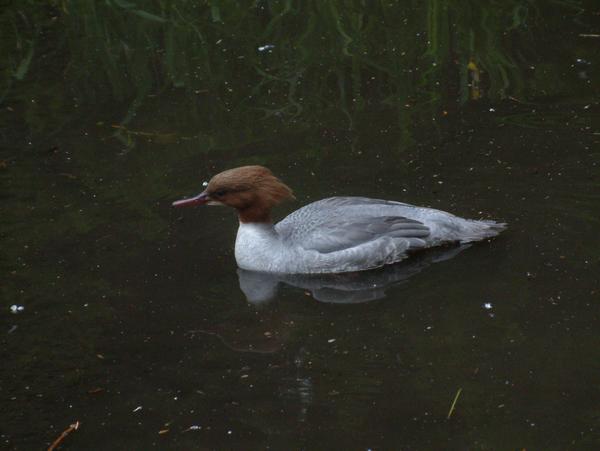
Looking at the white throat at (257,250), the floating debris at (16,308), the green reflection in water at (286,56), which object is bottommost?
the white throat at (257,250)

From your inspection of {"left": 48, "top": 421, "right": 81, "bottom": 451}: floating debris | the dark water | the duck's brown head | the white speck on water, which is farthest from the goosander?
the white speck on water

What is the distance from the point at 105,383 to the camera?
6.19 metres

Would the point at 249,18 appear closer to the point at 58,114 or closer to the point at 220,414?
the point at 58,114

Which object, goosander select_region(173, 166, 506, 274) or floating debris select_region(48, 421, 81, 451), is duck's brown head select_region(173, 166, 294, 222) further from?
floating debris select_region(48, 421, 81, 451)

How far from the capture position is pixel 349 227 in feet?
24.7

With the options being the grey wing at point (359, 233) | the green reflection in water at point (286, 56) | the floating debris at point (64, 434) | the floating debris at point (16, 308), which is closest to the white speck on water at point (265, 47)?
the green reflection in water at point (286, 56)

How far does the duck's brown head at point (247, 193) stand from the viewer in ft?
24.7

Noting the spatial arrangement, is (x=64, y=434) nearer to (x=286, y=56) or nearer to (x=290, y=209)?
(x=290, y=209)

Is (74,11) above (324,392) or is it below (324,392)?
above

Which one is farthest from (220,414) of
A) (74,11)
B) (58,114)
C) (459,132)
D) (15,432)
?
(74,11)

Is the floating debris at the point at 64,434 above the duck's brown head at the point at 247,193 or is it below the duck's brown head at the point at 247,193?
below

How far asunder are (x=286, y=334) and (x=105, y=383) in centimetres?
121

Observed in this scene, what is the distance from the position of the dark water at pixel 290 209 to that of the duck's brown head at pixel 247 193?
40 cm

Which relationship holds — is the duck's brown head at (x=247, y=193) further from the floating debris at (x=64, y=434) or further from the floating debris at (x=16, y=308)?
the floating debris at (x=64, y=434)
